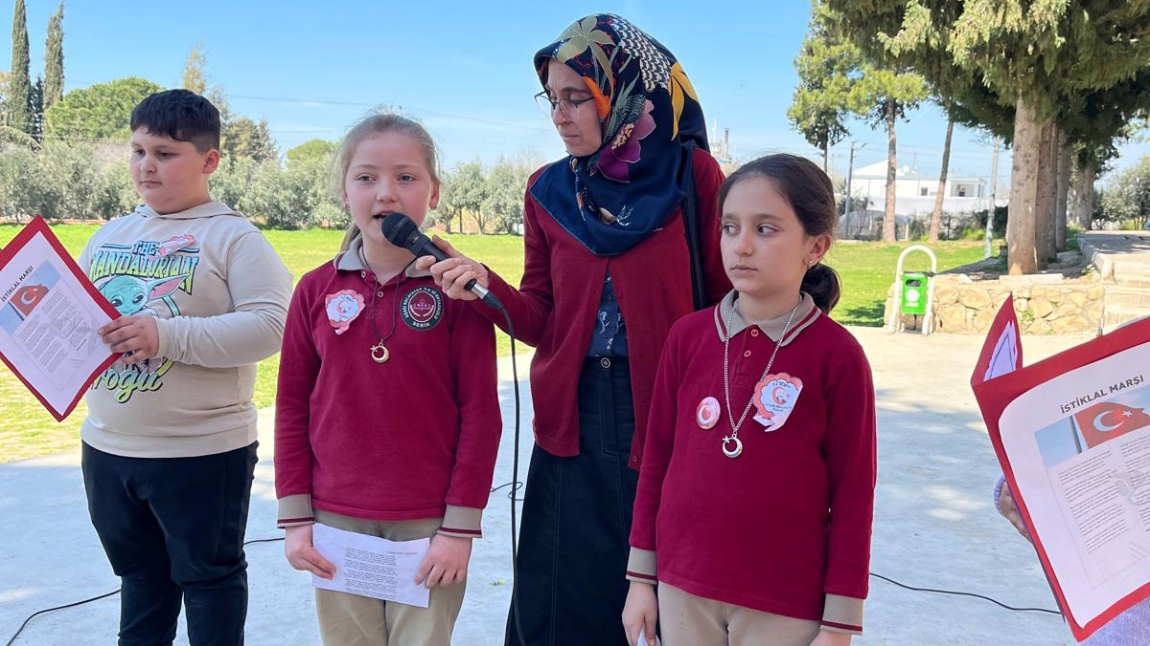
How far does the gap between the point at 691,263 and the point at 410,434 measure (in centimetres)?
72

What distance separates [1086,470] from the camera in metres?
1.26

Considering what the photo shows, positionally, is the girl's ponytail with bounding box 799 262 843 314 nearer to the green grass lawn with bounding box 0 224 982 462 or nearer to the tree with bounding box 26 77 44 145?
the green grass lawn with bounding box 0 224 982 462

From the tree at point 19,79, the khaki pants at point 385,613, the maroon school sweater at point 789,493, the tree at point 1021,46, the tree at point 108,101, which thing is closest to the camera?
the maroon school sweater at point 789,493

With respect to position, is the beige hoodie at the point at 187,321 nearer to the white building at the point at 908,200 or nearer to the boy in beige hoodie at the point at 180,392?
the boy in beige hoodie at the point at 180,392

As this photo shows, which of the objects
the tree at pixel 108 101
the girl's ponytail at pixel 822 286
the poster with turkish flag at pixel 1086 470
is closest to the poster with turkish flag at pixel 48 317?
the girl's ponytail at pixel 822 286

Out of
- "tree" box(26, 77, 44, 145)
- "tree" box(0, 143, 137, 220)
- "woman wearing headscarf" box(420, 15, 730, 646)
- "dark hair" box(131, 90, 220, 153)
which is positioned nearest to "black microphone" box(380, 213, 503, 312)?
"woman wearing headscarf" box(420, 15, 730, 646)

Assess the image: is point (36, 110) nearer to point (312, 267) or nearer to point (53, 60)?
point (53, 60)

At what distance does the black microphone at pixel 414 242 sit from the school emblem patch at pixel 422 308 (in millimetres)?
137

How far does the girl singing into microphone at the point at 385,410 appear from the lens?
1.82 metres

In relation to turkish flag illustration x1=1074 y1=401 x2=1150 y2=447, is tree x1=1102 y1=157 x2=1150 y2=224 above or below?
above

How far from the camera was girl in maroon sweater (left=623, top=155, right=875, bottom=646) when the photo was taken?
5.03ft

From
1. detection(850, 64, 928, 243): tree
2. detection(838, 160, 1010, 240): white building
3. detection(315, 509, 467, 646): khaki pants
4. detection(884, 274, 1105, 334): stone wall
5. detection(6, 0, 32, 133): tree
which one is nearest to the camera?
detection(315, 509, 467, 646): khaki pants

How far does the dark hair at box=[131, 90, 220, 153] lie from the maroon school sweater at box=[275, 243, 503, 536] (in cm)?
63

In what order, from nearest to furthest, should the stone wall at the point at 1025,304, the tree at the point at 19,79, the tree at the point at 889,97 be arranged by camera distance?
the stone wall at the point at 1025,304 < the tree at the point at 889,97 < the tree at the point at 19,79
